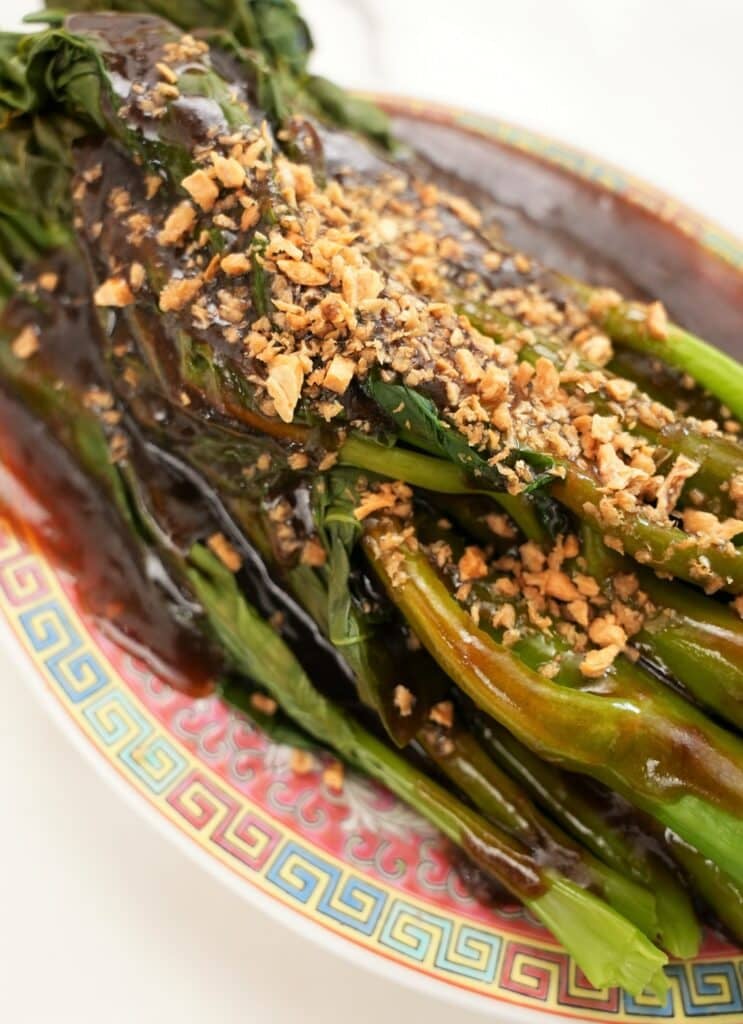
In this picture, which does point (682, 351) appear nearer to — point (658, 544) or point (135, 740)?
point (658, 544)

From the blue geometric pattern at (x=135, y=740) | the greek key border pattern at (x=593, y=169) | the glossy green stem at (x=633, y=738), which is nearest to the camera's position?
the glossy green stem at (x=633, y=738)

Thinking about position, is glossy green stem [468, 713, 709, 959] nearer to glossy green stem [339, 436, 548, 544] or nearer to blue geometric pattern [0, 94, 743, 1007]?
blue geometric pattern [0, 94, 743, 1007]

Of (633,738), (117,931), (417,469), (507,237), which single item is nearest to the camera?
(633,738)

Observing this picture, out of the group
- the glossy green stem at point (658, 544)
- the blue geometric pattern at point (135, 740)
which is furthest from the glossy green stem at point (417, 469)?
the blue geometric pattern at point (135, 740)

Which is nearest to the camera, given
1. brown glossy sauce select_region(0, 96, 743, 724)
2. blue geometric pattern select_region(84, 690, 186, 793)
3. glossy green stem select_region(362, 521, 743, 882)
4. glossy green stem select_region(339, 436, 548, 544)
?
glossy green stem select_region(362, 521, 743, 882)

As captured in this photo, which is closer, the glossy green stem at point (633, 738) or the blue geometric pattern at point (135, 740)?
the glossy green stem at point (633, 738)

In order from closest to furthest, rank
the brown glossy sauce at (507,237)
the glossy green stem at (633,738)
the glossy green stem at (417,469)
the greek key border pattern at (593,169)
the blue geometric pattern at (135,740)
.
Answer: the glossy green stem at (633,738) → the glossy green stem at (417,469) → the blue geometric pattern at (135,740) → the brown glossy sauce at (507,237) → the greek key border pattern at (593,169)

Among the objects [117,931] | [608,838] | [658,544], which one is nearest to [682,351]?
[658,544]

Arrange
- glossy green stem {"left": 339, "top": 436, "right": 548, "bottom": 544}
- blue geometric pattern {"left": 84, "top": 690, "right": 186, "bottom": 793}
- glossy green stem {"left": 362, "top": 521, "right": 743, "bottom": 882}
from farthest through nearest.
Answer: blue geometric pattern {"left": 84, "top": 690, "right": 186, "bottom": 793} → glossy green stem {"left": 339, "top": 436, "right": 548, "bottom": 544} → glossy green stem {"left": 362, "top": 521, "right": 743, "bottom": 882}

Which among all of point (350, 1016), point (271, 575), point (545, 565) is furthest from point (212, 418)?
point (350, 1016)

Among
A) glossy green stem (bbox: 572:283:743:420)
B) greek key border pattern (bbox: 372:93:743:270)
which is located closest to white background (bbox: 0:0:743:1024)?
glossy green stem (bbox: 572:283:743:420)

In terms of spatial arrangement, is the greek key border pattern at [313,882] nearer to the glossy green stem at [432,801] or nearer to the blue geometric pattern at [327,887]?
the blue geometric pattern at [327,887]

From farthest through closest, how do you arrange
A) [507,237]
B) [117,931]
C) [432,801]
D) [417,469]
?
[507,237], [117,931], [432,801], [417,469]
